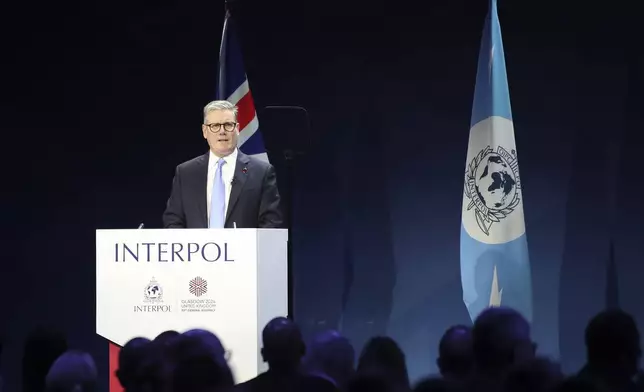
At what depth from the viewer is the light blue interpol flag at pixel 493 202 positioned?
6180mm

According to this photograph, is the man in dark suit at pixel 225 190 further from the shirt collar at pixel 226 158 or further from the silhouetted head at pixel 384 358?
the silhouetted head at pixel 384 358

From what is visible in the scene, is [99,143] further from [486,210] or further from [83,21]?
[486,210]

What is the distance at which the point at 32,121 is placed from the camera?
23.5ft

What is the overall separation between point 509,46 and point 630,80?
0.80m

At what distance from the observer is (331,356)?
3.27 m

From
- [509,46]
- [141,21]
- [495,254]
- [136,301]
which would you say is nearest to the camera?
[136,301]

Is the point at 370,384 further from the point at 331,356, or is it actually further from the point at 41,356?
the point at 41,356

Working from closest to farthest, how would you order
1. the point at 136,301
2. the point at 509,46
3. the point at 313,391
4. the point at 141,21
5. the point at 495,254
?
the point at 313,391 < the point at 136,301 < the point at 495,254 < the point at 509,46 < the point at 141,21

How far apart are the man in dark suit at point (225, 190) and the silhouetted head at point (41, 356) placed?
0.88 m

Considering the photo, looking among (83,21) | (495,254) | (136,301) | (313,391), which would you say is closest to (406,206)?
(495,254)

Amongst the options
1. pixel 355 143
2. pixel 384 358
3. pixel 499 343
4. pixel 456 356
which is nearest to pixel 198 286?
pixel 384 358

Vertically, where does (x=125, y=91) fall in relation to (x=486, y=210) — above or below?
above

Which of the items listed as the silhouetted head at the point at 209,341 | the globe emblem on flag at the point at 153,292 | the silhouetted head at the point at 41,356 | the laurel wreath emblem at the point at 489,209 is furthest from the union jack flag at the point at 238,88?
the silhouetted head at the point at 209,341

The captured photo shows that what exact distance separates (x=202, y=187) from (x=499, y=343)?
212cm
